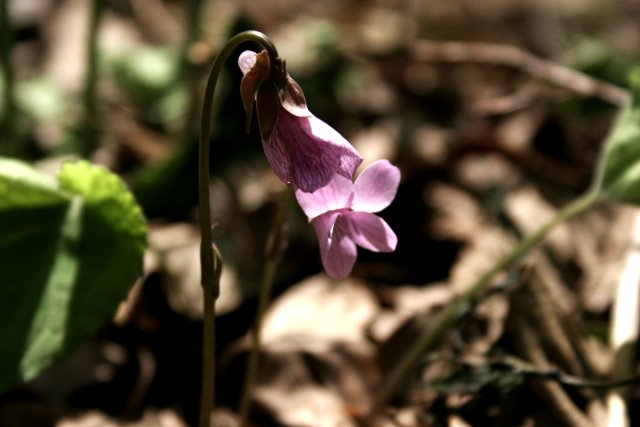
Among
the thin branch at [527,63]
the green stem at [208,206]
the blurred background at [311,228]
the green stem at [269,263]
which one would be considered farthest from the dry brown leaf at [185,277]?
the thin branch at [527,63]

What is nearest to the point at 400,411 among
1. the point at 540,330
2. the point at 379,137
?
the point at 540,330

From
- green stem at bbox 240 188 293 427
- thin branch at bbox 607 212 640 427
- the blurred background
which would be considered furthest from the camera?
the blurred background

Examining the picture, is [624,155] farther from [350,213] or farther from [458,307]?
[350,213]

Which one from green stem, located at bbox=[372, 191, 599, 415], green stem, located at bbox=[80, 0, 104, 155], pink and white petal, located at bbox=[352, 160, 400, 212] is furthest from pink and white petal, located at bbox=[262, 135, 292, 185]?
green stem, located at bbox=[80, 0, 104, 155]

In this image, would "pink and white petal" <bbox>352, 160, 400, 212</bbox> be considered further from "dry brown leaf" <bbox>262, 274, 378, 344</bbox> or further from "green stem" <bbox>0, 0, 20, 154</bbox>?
"green stem" <bbox>0, 0, 20, 154</bbox>

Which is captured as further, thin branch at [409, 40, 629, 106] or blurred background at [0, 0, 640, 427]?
thin branch at [409, 40, 629, 106]

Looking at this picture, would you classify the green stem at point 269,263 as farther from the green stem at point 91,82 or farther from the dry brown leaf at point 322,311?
the green stem at point 91,82

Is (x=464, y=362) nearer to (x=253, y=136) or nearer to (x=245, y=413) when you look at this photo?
(x=245, y=413)
